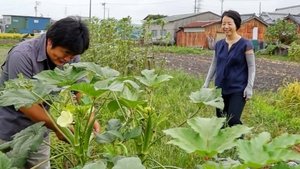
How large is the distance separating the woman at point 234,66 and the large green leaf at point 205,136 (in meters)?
3.09

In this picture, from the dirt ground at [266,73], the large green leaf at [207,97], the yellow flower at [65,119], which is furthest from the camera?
the dirt ground at [266,73]

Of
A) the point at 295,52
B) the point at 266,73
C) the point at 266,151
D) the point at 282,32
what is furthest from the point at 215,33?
the point at 266,151

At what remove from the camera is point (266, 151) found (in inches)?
39.8

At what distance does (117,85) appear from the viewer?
45.8 inches

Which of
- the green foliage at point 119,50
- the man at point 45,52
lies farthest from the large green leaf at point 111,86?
the green foliage at point 119,50

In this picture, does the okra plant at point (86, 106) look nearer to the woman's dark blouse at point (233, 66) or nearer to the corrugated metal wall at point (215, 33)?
the woman's dark blouse at point (233, 66)

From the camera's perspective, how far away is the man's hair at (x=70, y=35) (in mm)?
2141

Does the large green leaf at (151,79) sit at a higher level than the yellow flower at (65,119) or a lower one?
higher

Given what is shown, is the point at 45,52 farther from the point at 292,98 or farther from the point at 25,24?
the point at 25,24

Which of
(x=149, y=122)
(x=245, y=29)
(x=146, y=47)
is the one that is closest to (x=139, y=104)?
(x=149, y=122)

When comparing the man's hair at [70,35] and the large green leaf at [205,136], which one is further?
the man's hair at [70,35]

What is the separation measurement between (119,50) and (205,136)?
665 cm

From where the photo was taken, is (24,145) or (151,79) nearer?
(24,145)

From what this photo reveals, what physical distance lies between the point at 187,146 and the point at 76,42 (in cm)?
125
